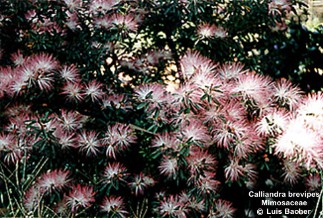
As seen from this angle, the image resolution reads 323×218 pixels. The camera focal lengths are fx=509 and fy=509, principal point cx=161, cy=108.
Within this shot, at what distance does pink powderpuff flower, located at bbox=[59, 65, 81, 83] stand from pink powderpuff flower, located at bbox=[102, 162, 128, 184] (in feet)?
1.93

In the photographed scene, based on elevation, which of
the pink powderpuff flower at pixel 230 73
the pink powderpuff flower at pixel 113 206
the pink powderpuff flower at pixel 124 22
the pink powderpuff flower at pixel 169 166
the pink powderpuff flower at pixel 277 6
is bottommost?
the pink powderpuff flower at pixel 113 206

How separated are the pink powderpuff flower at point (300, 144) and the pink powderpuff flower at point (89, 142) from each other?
109 cm

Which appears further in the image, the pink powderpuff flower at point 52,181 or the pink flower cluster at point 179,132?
the pink powderpuff flower at point 52,181

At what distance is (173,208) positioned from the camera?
3133 millimetres

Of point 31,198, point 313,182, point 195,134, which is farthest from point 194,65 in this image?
point 31,198

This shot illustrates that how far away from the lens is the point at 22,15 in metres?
3.53

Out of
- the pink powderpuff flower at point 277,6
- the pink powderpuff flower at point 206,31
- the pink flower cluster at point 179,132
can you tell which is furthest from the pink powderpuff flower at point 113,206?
the pink powderpuff flower at point 277,6

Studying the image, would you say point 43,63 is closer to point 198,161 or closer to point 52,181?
point 52,181

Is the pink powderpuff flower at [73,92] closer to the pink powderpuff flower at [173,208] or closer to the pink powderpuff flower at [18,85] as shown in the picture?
the pink powderpuff flower at [18,85]

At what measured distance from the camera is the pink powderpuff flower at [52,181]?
3.17 m

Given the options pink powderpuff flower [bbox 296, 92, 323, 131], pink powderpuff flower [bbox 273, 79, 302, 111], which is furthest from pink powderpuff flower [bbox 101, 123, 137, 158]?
pink powderpuff flower [bbox 296, 92, 323, 131]

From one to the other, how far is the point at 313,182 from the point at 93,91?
1.52 metres

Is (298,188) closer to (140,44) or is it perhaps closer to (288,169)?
(288,169)

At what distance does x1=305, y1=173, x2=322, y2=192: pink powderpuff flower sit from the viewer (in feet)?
10.6
